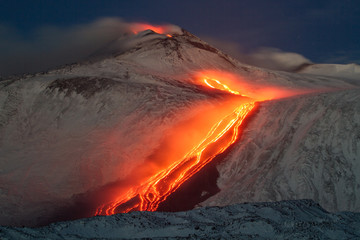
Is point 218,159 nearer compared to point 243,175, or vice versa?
point 243,175

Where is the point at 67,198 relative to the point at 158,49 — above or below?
below

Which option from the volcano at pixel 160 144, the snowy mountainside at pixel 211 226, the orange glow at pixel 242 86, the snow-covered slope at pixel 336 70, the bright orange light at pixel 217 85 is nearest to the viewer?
the snowy mountainside at pixel 211 226

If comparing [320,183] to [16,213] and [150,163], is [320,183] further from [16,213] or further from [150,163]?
[16,213]

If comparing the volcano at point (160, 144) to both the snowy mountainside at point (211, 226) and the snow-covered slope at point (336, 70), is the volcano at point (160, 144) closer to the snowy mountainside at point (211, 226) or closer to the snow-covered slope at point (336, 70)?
the snowy mountainside at point (211, 226)

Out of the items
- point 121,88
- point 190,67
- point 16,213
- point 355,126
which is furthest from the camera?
point 190,67

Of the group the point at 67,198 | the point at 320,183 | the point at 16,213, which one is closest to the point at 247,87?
the point at 320,183

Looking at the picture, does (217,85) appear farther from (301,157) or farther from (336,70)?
(336,70)

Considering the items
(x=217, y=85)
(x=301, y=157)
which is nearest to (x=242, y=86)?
(x=217, y=85)

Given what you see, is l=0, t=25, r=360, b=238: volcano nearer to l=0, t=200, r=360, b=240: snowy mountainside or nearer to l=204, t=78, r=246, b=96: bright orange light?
l=204, t=78, r=246, b=96: bright orange light

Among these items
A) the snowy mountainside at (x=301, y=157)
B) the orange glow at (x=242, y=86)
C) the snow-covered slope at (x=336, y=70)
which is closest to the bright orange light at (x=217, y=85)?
the orange glow at (x=242, y=86)
